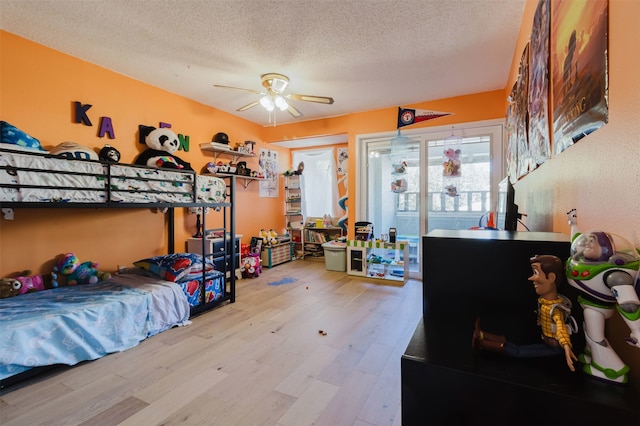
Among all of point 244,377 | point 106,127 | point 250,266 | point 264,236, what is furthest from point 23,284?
point 264,236

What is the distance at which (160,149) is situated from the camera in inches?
127

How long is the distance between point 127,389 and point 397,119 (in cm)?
396

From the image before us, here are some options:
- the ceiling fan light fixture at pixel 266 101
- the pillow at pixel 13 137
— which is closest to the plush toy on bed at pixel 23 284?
the pillow at pixel 13 137

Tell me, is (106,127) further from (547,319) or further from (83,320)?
(547,319)

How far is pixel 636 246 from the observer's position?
61 cm

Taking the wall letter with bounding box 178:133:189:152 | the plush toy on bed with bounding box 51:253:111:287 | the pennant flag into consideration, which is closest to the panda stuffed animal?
the wall letter with bounding box 178:133:189:152

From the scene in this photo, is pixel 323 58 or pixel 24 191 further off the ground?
pixel 323 58

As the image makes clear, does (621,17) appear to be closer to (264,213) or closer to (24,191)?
(24,191)

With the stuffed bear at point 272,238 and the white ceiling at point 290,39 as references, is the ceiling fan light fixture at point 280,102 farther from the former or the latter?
the stuffed bear at point 272,238

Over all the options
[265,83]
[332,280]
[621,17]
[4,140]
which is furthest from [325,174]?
[621,17]

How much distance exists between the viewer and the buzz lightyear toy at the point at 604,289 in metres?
0.52

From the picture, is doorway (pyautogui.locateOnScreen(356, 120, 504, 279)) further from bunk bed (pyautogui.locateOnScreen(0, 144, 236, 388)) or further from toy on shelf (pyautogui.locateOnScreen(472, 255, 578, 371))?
toy on shelf (pyautogui.locateOnScreen(472, 255, 578, 371))

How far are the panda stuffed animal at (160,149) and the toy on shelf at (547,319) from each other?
10.5 feet

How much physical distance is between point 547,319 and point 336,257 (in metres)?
3.78
